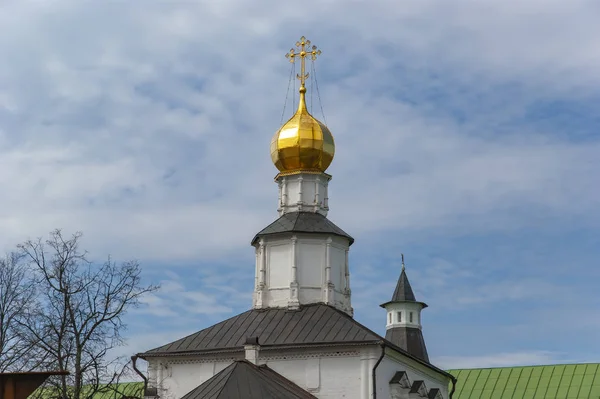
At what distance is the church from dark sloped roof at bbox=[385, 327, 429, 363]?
12.9 meters

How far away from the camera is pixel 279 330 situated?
27844 mm

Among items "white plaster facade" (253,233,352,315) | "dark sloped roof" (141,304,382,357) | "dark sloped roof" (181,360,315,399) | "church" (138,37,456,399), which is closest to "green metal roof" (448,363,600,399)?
"church" (138,37,456,399)

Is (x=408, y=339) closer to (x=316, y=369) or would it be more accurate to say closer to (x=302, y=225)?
(x=302, y=225)

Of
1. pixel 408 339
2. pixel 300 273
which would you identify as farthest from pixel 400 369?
pixel 408 339

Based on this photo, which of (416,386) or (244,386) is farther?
(416,386)

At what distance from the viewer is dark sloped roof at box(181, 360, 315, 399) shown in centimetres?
2423

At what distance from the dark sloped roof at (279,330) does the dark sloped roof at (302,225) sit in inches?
85.4

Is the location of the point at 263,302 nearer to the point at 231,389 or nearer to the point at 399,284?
the point at 231,389

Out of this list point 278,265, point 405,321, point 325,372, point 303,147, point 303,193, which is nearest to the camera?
point 325,372

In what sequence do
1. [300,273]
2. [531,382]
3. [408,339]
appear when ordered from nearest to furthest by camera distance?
1. [300,273]
2. [531,382]
3. [408,339]

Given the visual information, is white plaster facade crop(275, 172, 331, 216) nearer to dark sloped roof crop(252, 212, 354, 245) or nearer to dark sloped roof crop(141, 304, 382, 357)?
dark sloped roof crop(252, 212, 354, 245)

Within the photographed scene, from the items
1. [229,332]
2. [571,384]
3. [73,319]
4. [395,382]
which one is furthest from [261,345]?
[571,384]

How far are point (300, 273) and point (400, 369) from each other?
154 inches

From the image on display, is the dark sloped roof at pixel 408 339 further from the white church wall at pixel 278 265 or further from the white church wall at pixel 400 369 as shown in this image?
the white church wall at pixel 278 265
